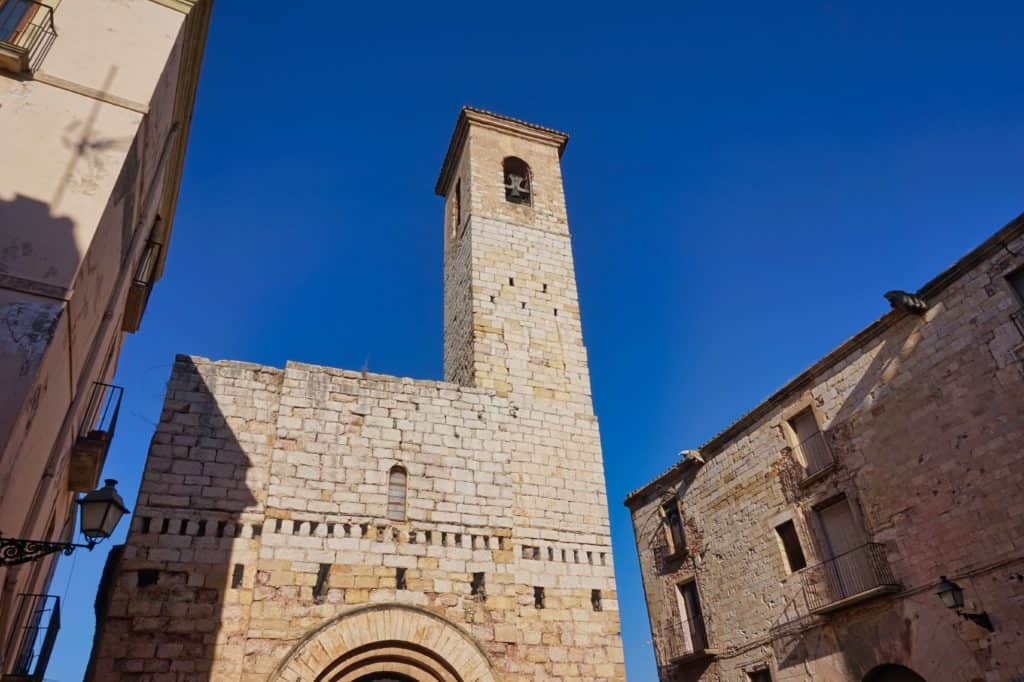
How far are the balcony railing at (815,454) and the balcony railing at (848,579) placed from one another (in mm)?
1671

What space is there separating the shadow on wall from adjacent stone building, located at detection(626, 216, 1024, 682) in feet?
32.5

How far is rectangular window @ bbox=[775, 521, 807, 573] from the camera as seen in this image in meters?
12.6

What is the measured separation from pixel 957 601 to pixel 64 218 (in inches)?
478

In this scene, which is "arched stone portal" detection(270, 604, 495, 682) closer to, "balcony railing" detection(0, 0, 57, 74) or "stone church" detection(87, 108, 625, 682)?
"stone church" detection(87, 108, 625, 682)

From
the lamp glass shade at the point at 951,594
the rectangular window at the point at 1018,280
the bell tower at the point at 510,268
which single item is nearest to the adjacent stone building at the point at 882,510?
the rectangular window at the point at 1018,280

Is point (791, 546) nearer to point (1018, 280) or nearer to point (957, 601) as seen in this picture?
point (957, 601)

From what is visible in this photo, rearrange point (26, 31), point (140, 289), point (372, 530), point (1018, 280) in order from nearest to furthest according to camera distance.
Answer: point (26, 31), point (372, 530), point (140, 289), point (1018, 280)

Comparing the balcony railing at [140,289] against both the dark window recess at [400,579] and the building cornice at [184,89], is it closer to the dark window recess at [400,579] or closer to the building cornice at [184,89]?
the building cornice at [184,89]

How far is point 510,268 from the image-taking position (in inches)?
442

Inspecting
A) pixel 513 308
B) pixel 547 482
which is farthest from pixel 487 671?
pixel 513 308

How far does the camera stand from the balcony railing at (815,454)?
12.5 m

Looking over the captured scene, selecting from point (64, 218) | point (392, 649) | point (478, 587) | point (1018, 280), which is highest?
point (1018, 280)

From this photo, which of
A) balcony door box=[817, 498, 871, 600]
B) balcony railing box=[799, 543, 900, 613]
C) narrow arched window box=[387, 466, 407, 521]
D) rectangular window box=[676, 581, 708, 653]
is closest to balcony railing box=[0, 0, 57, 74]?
narrow arched window box=[387, 466, 407, 521]

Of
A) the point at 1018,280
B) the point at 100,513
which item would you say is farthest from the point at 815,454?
the point at 100,513
